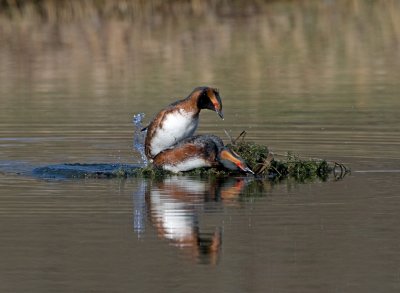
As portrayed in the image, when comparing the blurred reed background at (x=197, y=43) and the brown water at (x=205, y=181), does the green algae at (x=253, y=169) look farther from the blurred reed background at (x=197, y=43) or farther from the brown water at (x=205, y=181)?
the blurred reed background at (x=197, y=43)

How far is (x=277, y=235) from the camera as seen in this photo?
1026cm

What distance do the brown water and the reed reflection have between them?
0.02 meters

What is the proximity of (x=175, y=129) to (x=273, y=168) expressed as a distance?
1004mm

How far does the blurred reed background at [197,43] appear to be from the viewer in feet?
80.0

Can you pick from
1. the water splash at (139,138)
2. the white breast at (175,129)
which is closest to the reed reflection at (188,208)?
the white breast at (175,129)

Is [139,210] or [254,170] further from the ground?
[254,170]

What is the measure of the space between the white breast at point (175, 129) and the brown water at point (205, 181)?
0.52 metres

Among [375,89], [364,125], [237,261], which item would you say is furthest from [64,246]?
[375,89]

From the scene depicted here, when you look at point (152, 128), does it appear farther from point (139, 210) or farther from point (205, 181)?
point (139, 210)

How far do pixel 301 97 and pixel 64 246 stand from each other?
11.2 meters

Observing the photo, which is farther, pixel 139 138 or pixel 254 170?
pixel 139 138

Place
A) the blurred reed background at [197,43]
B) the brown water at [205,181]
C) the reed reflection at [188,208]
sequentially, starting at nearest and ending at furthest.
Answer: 1. the brown water at [205,181]
2. the reed reflection at [188,208]
3. the blurred reed background at [197,43]

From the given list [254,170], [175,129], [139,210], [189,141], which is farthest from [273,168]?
[139,210]

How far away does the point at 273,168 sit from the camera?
13.6 meters
